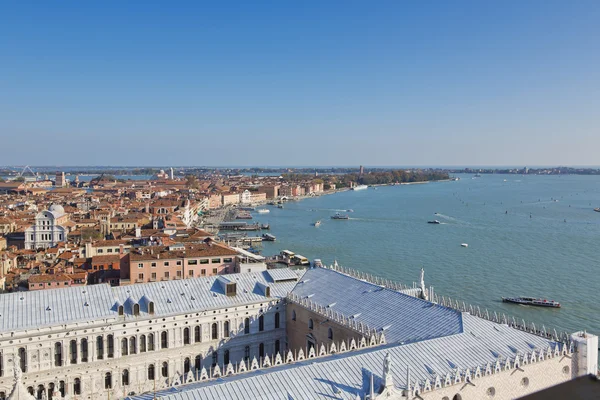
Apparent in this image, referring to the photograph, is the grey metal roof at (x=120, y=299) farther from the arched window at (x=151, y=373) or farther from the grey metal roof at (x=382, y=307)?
the arched window at (x=151, y=373)

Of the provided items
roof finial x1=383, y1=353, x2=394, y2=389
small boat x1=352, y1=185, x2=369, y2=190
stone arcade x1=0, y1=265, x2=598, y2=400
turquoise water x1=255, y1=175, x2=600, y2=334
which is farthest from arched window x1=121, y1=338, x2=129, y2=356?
small boat x1=352, y1=185, x2=369, y2=190

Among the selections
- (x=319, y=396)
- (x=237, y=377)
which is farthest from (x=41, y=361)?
(x=319, y=396)

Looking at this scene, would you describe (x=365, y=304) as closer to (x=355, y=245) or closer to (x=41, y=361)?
(x=41, y=361)

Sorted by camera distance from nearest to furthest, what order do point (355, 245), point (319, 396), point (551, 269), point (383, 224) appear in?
point (319, 396)
point (551, 269)
point (355, 245)
point (383, 224)

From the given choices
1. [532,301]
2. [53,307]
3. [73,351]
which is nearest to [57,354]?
[73,351]

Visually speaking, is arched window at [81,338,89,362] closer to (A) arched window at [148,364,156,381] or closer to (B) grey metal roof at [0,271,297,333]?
(B) grey metal roof at [0,271,297,333]

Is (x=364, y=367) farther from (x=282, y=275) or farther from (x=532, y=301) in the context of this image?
(x=532, y=301)

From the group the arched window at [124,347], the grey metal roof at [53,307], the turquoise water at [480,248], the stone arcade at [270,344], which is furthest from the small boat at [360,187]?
the arched window at [124,347]
